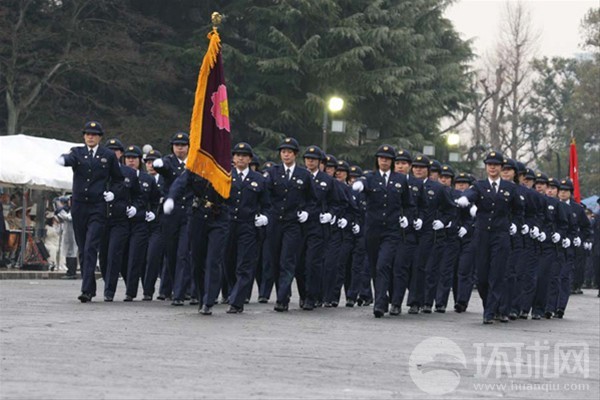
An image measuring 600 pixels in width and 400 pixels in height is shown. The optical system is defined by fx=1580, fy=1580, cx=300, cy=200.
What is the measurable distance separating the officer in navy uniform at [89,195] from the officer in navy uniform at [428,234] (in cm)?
429

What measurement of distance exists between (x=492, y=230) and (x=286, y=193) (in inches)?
107

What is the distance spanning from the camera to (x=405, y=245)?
20.7 m

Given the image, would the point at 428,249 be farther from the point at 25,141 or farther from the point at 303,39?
the point at 303,39

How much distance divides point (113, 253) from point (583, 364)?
8.18m

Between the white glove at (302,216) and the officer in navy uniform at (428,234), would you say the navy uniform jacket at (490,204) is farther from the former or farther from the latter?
the white glove at (302,216)

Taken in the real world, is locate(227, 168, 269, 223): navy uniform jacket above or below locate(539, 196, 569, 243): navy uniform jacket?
below

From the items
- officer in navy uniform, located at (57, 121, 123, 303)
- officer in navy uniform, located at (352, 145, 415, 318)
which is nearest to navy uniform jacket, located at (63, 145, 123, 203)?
officer in navy uniform, located at (57, 121, 123, 303)

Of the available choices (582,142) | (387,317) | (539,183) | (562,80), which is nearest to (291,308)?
(387,317)

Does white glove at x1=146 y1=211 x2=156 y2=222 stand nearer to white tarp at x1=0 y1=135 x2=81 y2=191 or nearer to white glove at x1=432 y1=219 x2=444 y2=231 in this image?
white glove at x1=432 y1=219 x2=444 y2=231

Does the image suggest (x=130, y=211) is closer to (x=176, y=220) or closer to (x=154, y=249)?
(x=154, y=249)

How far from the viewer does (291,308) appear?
21.6 m

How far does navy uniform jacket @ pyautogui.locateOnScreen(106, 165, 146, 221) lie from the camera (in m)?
21.3

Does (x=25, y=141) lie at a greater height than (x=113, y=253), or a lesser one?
greater

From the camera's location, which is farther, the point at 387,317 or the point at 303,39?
the point at 303,39
